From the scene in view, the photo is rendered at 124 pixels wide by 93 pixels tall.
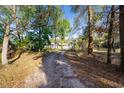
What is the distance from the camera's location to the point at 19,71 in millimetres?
5621

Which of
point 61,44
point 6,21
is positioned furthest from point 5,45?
point 61,44

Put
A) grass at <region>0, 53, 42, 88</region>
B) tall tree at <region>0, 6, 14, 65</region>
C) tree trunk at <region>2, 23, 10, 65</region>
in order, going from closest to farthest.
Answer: grass at <region>0, 53, 42, 88</region>, tall tree at <region>0, 6, 14, 65</region>, tree trunk at <region>2, 23, 10, 65</region>

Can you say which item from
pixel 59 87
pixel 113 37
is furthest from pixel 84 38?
pixel 59 87

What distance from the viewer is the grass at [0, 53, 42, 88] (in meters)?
4.77

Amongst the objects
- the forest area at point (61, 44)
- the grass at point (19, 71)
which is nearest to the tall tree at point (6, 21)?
the forest area at point (61, 44)

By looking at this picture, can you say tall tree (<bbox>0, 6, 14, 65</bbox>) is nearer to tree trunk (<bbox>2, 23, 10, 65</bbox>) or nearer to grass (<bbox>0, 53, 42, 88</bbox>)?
tree trunk (<bbox>2, 23, 10, 65</bbox>)

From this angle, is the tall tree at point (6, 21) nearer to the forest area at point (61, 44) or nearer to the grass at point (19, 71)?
the forest area at point (61, 44)

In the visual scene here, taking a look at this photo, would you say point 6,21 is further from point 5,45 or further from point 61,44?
point 61,44

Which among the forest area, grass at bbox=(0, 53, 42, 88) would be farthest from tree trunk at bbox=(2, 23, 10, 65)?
grass at bbox=(0, 53, 42, 88)

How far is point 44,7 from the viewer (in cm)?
560

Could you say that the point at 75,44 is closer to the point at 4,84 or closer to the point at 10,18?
the point at 10,18

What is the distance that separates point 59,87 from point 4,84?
112 centimetres

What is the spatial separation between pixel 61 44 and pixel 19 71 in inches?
67.7
